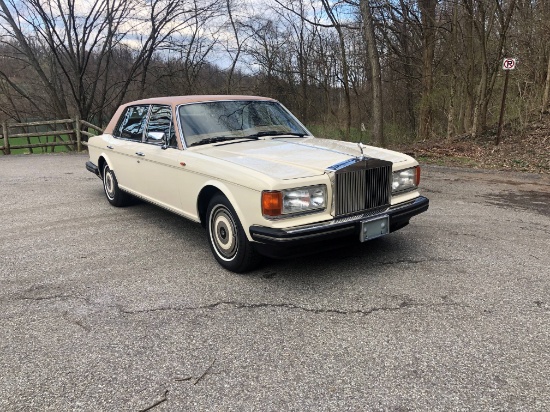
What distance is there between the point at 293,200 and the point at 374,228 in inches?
32.0

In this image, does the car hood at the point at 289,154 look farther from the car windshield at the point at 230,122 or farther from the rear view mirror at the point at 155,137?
the rear view mirror at the point at 155,137

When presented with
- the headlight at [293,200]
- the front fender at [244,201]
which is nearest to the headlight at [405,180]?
the headlight at [293,200]

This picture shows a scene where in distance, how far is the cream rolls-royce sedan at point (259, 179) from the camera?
3.53 meters

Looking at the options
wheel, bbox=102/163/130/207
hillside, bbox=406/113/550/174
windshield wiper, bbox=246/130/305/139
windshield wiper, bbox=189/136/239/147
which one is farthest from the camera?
hillside, bbox=406/113/550/174

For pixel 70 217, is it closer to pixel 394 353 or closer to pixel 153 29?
pixel 394 353

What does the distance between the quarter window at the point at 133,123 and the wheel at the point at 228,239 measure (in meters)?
2.08

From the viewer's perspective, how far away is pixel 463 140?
1298cm

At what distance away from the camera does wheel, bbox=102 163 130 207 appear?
21.5 feet

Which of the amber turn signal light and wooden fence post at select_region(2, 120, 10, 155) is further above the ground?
wooden fence post at select_region(2, 120, 10, 155)

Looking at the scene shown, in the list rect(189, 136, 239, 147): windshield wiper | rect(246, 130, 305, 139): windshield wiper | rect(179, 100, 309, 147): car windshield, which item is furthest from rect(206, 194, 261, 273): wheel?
rect(246, 130, 305, 139): windshield wiper

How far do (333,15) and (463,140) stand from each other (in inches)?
352

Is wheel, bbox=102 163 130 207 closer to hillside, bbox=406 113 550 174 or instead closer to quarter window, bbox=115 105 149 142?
quarter window, bbox=115 105 149 142

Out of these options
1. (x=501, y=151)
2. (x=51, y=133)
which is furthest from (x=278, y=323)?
(x=51, y=133)

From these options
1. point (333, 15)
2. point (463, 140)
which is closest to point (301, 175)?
point (463, 140)
